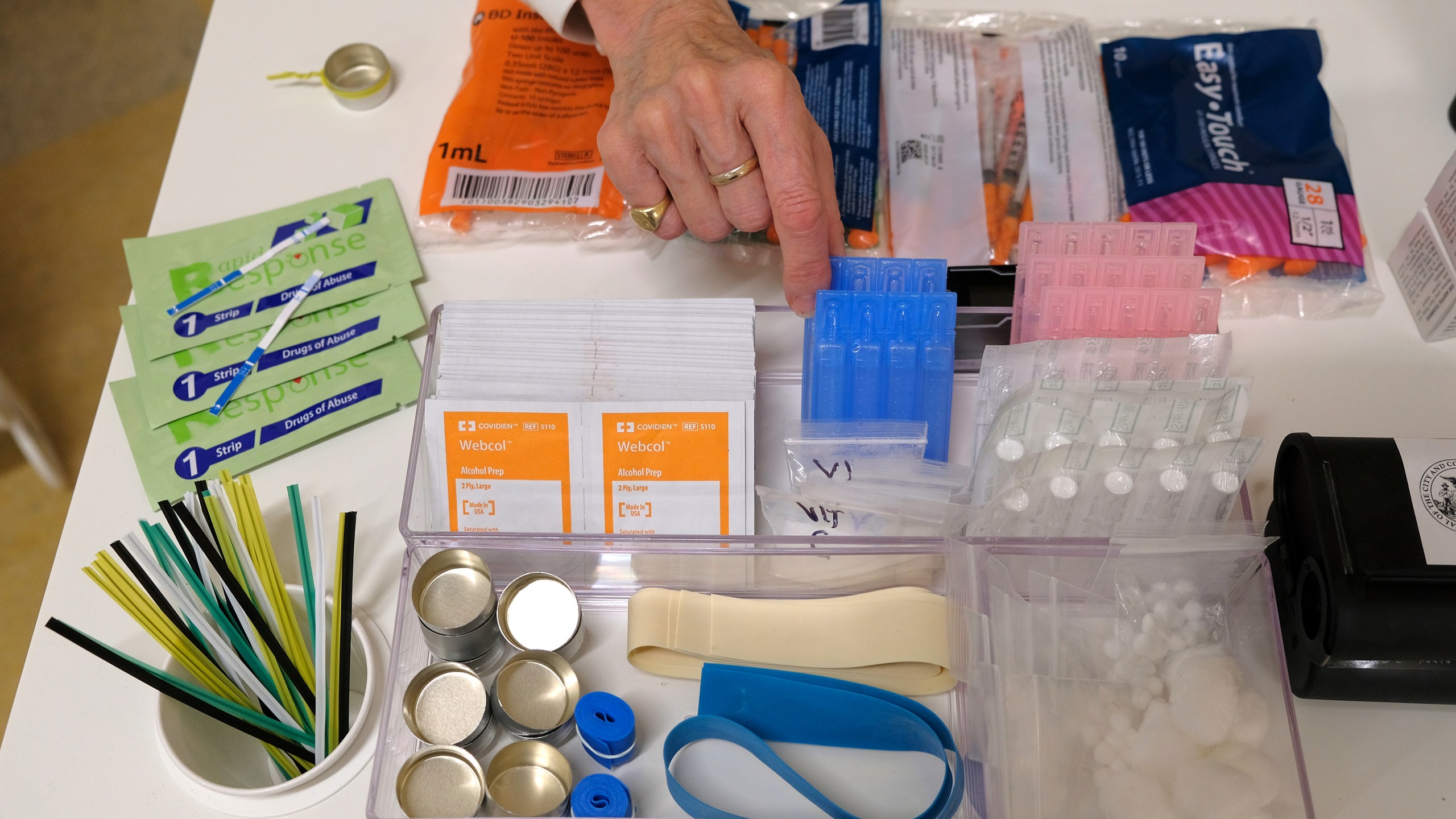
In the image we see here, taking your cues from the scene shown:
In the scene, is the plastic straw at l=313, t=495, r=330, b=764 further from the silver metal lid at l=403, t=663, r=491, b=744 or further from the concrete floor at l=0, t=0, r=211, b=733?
the concrete floor at l=0, t=0, r=211, b=733

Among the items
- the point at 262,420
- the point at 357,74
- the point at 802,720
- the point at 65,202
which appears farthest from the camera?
the point at 65,202

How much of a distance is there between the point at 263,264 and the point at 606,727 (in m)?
0.66

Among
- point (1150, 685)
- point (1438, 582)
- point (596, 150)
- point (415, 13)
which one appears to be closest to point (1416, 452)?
point (1438, 582)

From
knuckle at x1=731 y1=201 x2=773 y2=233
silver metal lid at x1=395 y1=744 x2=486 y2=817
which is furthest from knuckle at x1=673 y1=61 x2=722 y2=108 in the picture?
silver metal lid at x1=395 y1=744 x2=486 y2=817

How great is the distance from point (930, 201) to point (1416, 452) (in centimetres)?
53

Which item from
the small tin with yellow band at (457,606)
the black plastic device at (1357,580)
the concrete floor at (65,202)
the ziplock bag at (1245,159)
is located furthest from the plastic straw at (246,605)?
the concrete floor at (65,202)

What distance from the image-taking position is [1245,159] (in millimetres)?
1135

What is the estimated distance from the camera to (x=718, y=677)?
0.81 metres

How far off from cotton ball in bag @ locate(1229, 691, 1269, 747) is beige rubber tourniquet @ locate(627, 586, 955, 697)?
20 centimetres

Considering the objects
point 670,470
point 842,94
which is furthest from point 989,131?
point 670,470

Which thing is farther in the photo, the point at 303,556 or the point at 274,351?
the point at 274,351

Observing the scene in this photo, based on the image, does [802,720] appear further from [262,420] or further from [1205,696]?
[262,420]

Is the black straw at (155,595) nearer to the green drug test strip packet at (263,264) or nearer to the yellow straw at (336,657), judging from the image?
the yellow straw at (336,657)

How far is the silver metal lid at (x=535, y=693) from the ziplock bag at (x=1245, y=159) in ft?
2.54
